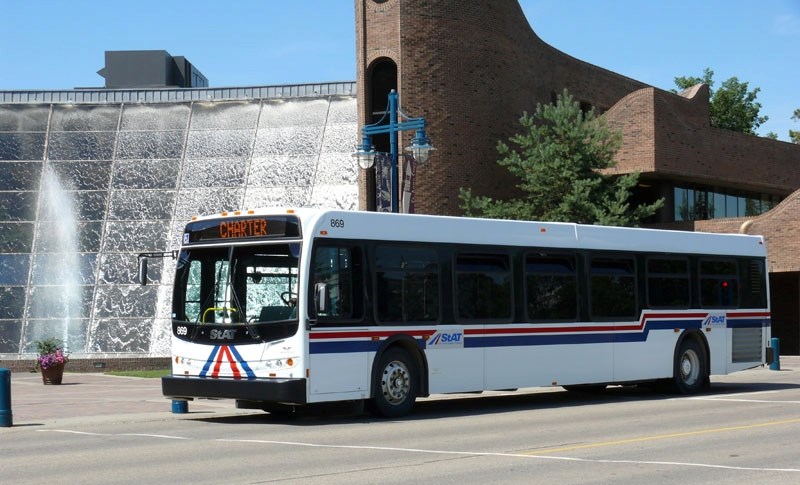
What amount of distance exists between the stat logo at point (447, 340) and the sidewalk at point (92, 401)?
4.14m

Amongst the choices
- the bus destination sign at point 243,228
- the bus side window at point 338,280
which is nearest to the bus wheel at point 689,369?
the bus side window at point 338,280

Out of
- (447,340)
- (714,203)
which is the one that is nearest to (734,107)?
(714,203)

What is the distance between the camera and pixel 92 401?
73.0 feet

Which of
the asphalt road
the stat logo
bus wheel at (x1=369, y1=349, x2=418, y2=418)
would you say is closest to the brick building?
the asphalt road

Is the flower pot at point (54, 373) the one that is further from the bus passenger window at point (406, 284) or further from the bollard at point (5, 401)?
the bus passenger window at point (406, 284)

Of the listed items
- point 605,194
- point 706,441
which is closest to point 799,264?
point 605,194

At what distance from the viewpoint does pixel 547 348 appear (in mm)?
19562

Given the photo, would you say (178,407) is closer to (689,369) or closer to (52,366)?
(689,369)

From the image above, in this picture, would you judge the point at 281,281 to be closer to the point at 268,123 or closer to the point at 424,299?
the point at 424,299

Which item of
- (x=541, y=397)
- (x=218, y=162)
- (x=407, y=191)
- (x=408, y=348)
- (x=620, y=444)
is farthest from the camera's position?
(x=218, y=162)

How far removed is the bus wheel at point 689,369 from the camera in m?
22.2

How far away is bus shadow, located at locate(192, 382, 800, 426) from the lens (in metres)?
17.5

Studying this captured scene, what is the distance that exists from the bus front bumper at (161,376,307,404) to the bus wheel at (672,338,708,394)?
924cm

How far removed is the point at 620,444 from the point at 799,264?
27215 mm
